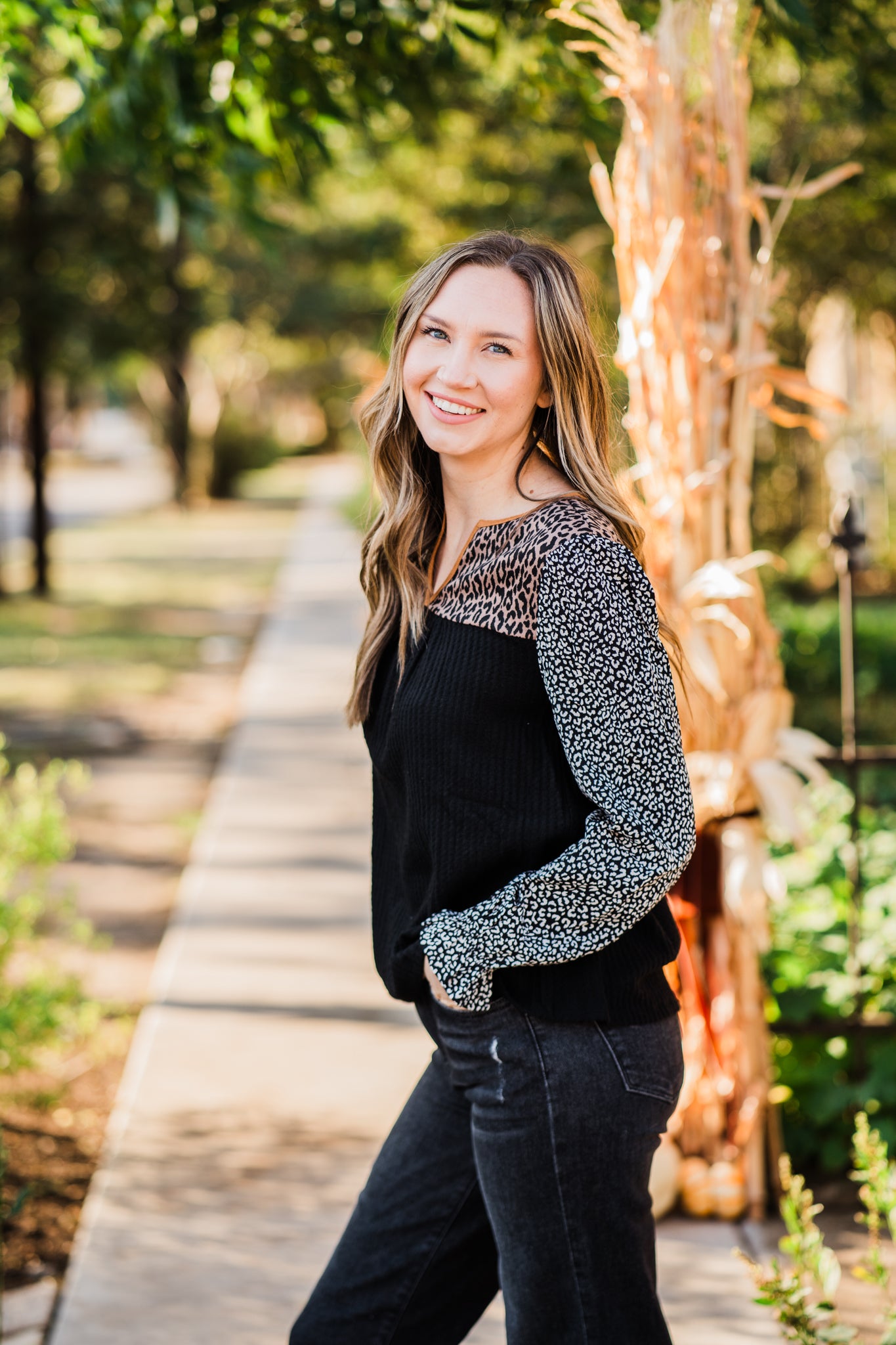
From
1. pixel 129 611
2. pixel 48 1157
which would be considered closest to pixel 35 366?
pixel 129 611

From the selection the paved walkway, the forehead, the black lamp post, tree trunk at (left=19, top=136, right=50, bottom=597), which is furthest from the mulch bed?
tree trunk at (left=19, top=136, right=50, bottom=597)

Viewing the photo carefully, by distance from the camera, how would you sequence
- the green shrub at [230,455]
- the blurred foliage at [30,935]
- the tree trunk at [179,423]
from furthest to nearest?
the green shrub at [230,455]
the tree trunk at [179,423]
the blurred foliage at [30,935]

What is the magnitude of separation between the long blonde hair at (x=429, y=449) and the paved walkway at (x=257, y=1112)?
1049 mm

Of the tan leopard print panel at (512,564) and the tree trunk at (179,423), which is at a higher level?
the tree trunk at (179,423)

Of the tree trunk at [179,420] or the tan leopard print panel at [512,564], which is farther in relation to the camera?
the tree trunk at [179,420]

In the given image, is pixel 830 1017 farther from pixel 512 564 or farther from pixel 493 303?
pixel 493 303

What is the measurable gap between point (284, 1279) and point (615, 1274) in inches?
59.7

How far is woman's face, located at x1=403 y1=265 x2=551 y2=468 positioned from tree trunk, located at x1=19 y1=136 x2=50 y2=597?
492 inches

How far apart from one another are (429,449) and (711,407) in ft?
3.24

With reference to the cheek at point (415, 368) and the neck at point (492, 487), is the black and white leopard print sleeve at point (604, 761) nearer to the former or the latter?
the neck at point (492, 487)

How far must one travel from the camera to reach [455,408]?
6.02 feet

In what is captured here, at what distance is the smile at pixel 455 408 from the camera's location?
5.97 feet

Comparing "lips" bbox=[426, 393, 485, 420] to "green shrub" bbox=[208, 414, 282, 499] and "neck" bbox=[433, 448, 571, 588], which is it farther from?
"green shrub" bbox=[208, 414, 282, 499]

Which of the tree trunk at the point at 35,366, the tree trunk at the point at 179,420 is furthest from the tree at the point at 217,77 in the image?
the tree trunk at the point at 179,420
